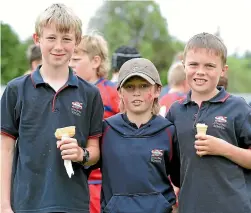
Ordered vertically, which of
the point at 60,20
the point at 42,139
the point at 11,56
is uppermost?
the point at 11,56

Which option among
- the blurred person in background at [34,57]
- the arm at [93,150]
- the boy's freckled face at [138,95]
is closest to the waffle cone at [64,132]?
the arm at [93,150]

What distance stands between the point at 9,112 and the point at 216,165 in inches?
67.0

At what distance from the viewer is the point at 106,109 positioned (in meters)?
6.24

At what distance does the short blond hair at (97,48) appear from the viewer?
6484mm

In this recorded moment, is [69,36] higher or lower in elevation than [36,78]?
higher

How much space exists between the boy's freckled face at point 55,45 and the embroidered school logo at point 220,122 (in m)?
1.31

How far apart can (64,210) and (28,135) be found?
0.65 metres

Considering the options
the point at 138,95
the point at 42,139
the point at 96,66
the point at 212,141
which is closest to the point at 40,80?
the point at 42,139

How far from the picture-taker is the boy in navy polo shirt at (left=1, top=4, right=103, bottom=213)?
14.3ft

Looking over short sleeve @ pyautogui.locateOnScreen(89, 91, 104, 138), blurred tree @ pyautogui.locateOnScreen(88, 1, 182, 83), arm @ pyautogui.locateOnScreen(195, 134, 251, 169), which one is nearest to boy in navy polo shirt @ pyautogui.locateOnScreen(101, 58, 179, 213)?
short sleeve @ pyautogui.locateOnScreen(89, 91, 104, 138)

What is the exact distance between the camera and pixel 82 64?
6.41 metres

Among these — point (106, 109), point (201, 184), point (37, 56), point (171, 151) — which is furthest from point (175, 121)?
point (37, 56)

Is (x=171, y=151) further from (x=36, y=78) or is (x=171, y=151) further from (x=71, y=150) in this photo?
(x=36, y=78)

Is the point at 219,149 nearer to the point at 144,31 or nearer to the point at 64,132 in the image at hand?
the point at 64,132
